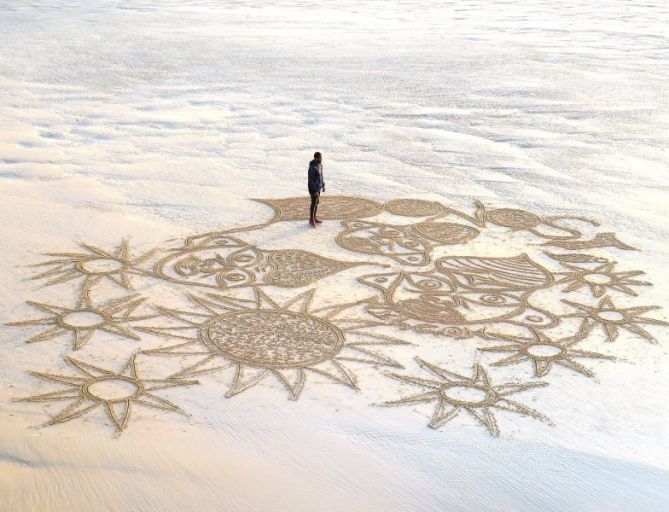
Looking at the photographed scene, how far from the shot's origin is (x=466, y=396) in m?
6.46

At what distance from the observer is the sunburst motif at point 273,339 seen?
6.71 metres

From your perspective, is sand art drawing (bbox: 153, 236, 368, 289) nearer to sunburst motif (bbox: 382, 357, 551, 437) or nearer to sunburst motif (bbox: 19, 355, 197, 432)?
sunburst motif (bbox: 19, 355, 197, 432)

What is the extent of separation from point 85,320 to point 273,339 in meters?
1.52

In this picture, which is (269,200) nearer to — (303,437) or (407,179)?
(407,179)

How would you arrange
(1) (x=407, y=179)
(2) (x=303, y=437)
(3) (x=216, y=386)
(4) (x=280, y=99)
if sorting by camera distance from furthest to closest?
(4) (x=280, y=99) → (1) (x=407, y=179) → (3) (x=216, y=386) → (2) (x=303, y=437)

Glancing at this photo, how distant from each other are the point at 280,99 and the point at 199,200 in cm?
522

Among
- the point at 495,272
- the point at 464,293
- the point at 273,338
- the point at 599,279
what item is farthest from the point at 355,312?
the point at 599,279

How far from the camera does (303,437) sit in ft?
19.5

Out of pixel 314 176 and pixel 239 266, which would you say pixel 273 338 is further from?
pixel 314 176

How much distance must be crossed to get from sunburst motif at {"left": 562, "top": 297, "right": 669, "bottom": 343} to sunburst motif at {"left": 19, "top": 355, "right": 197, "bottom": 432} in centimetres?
329

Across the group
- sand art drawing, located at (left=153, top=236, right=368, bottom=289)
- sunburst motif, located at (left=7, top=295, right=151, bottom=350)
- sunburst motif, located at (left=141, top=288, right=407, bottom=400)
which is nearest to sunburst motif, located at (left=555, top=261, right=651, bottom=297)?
sand art drawing, located at (left=153, top=236, right=368, bottom=289)

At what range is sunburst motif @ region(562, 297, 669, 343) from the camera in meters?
7.51

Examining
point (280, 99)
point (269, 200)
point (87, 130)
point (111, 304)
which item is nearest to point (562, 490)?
point (111, 304)

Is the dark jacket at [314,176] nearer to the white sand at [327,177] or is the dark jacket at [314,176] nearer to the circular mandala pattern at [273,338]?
the white sand at [327,177]
